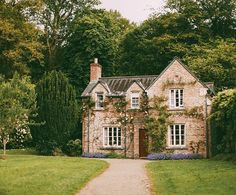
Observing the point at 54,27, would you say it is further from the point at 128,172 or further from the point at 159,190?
the point at 159,190

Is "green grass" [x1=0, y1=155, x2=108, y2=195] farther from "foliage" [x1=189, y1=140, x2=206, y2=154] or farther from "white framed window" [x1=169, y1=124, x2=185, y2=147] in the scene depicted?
"foliage" [x1=189, y1=140, x2=206, y2=154]

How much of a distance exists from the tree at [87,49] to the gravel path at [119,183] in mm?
28523

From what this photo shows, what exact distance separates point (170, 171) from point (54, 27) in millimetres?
36224

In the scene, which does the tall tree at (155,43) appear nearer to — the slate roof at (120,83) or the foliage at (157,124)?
the slate roof at (120,83)

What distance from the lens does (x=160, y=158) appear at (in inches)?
1379

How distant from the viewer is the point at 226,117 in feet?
104

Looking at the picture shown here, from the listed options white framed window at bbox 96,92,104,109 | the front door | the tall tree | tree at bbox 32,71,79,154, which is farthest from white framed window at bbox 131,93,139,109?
the tall tree

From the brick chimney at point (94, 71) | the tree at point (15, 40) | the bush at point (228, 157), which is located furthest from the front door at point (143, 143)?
the tree at point (15, 40)

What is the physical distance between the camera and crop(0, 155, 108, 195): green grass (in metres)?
17.5

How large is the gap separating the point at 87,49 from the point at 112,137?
16.5 metres

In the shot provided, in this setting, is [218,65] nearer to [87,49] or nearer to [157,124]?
[157,124]

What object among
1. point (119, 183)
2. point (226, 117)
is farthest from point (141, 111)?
point (119, 183)

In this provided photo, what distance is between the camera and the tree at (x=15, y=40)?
41.9 meters

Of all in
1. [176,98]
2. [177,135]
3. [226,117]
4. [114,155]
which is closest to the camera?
[226,117]
